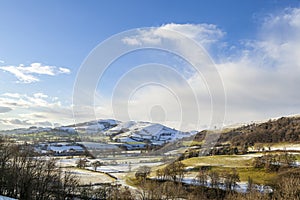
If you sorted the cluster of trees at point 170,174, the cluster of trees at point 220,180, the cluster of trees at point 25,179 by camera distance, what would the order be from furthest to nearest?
the cluster of trees at point 170,174
the cluster of trees at point 220,180
the cluster of trees at point 25,179

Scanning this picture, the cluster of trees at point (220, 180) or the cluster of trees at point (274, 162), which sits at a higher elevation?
the cluster of trees at point (274, 162)

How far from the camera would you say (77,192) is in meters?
61.4

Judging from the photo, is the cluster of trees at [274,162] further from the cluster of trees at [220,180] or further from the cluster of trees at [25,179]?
the cluster of trees at [25,179]

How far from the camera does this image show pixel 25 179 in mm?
44531

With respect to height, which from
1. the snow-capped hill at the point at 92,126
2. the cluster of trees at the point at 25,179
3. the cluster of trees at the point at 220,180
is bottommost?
the cluster of trees at the point at 220,180

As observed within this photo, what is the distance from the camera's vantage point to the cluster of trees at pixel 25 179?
1689 inches

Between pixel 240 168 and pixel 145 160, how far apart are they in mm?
38256

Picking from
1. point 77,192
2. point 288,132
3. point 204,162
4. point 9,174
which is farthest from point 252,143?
point 9,174

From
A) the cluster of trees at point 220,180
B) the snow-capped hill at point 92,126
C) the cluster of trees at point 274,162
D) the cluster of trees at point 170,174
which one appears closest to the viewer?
the cluster of trees at point 220,180

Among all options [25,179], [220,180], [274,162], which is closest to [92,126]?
[220,180]

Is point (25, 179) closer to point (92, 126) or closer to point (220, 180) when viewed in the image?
→ point (220, 180)

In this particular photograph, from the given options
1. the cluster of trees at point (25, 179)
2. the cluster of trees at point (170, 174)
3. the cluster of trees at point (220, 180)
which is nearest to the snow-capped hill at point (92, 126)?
the cluster of trees at point (170, 174)

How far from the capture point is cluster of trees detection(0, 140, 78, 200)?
42.9 m

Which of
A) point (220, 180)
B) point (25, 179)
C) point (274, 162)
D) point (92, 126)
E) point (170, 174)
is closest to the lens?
point (25, 179)
